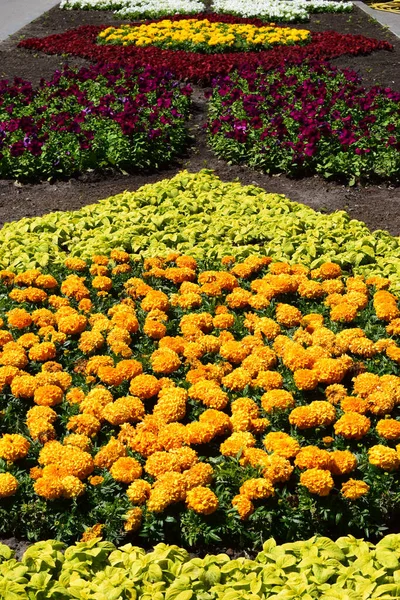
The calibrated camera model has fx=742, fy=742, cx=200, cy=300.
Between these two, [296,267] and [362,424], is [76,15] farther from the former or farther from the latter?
[362,424]

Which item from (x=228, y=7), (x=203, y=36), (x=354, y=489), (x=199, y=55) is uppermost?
(x=228, y=7)

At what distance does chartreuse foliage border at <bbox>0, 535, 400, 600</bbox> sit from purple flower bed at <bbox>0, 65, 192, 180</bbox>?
545cm

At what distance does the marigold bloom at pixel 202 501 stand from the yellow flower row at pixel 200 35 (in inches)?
454

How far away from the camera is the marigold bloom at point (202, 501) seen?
10.8 feet

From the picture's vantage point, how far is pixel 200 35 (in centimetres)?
1379

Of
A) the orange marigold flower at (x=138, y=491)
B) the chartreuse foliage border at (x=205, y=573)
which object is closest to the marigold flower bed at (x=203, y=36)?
the orange marigold flower at (x=138, y=491)

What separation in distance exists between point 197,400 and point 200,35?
11117 millimetres

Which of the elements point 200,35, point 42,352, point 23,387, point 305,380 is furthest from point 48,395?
point 200,35

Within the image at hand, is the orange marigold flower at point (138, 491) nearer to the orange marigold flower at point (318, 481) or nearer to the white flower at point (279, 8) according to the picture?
the orange marigold flower at point (318, 481)

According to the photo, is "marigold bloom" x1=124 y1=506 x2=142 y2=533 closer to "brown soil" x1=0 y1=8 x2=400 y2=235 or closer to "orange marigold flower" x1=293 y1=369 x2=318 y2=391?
"orange marigold flower" x1=293 y1=369 x2=318 y2=391

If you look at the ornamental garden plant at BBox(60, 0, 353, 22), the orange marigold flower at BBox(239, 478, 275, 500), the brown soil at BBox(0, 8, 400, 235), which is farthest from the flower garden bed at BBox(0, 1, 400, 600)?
the ornamental garden plant at BBox(60, 0, 353, 22)

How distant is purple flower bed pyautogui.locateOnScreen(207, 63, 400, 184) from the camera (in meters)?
7.70

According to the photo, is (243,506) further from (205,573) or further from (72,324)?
(72,324)

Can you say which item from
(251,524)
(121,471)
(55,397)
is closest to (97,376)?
(55,397)
